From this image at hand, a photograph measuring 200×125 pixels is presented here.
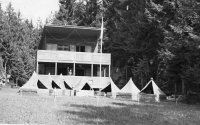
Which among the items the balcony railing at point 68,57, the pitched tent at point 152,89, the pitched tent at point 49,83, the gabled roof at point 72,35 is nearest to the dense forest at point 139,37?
the pitched tent at point 152,89

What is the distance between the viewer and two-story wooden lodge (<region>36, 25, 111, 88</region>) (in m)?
30.5

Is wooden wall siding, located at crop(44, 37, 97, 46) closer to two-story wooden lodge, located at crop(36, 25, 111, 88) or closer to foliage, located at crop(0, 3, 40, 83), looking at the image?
two-story wooden lodge, located at crop(36, 25, 111, 88)

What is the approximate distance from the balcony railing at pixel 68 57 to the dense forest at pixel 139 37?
5.82m

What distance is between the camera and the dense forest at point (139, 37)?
950 inches

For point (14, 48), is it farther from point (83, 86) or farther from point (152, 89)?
point (152, 89)

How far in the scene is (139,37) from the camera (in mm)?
35156

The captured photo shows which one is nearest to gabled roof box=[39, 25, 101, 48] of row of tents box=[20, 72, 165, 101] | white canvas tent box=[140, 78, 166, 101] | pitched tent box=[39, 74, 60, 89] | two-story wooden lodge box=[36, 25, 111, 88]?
two-story wooden lodge box=[36, 25, 111, 88]

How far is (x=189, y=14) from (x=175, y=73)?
5705mm

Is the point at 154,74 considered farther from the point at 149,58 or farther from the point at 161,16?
the point at 161,16

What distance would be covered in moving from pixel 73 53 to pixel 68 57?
68cm

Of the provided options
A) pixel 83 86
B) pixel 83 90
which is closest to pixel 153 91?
pixel 83 90

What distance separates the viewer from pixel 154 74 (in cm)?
3794

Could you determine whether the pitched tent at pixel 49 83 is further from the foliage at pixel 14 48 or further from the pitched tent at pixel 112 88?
the foliage at pixel 14 48

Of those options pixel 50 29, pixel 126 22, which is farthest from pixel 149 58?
pixel 50 29
